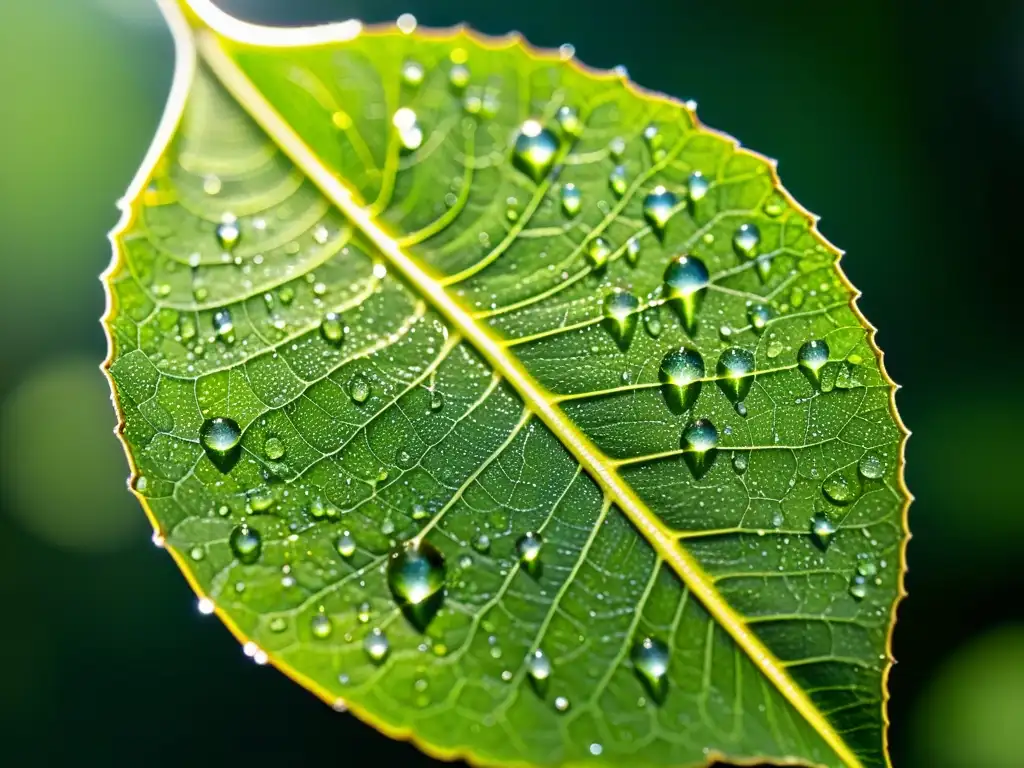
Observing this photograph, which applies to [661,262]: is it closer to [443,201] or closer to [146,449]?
[443,201]

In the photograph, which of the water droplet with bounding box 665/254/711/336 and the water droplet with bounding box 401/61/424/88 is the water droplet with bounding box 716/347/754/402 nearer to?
the water droplet with bounding box 665/254/711/336

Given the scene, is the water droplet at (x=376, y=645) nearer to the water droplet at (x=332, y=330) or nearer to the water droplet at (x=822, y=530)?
the water droplet at (x=332, y=330)

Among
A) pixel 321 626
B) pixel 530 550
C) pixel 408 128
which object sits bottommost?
pixel 321 626

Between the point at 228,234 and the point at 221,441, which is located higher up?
the point at 228,234

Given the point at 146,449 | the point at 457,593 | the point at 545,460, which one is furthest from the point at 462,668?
the point at 146,449

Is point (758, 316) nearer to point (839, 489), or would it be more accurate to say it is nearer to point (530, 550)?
point (839, 489)

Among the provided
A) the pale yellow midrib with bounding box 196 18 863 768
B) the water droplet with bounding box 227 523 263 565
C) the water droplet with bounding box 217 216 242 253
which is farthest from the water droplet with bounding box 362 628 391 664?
the water droplet with bounding box 217 216 242 253

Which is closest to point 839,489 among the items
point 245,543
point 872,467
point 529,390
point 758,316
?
point 872,467
